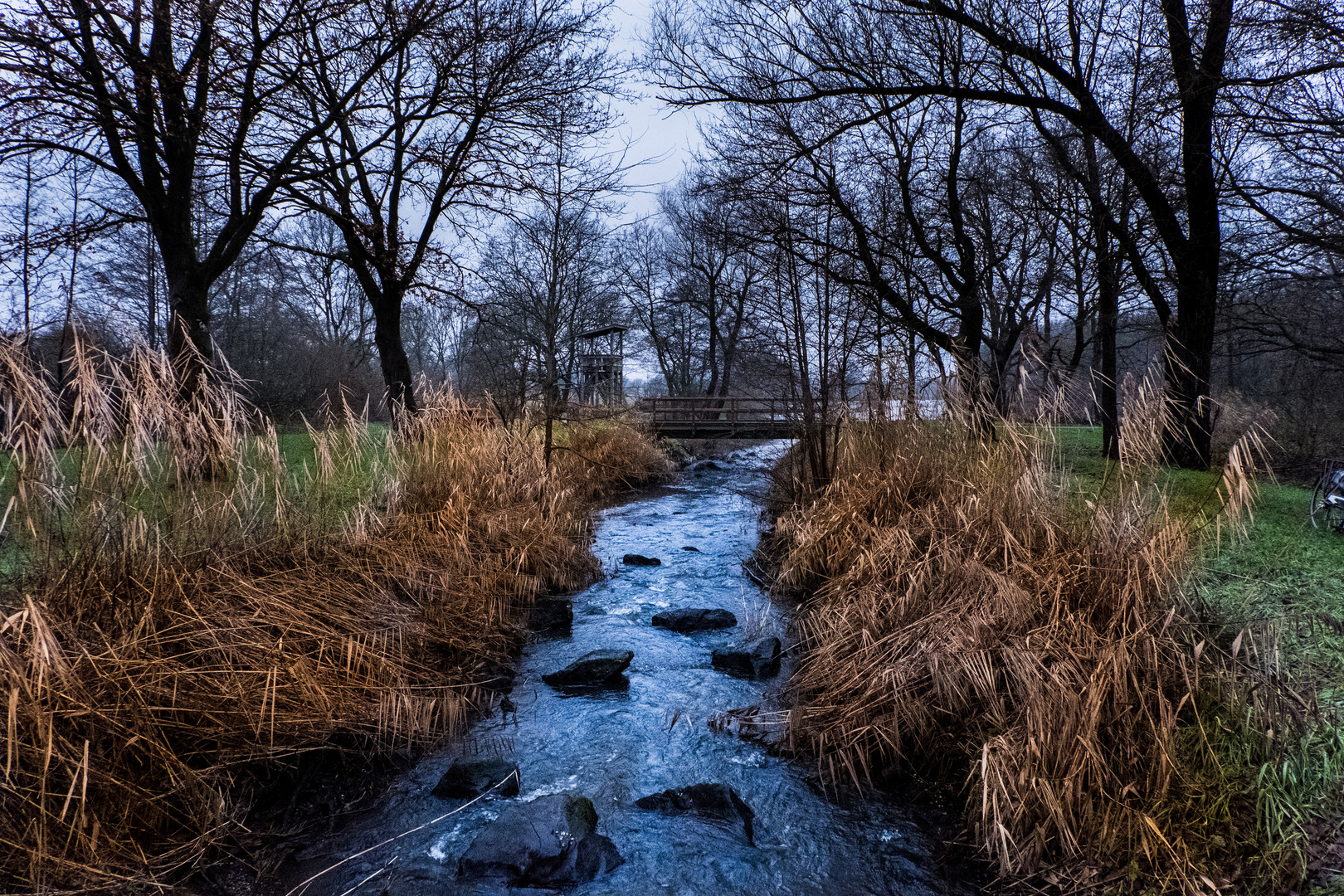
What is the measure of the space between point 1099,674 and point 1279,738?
1.99 feet

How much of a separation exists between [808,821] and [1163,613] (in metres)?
1.87

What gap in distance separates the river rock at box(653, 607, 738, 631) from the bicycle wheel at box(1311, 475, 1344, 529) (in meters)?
4.56

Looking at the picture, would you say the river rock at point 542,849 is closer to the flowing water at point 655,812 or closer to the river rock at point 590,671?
the flowing water at point 655,812

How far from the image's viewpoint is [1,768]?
7.37 ft

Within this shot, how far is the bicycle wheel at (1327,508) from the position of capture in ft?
17.3

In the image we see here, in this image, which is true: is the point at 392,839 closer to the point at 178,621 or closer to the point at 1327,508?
the point at 178,621

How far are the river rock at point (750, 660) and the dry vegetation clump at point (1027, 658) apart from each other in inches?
10.9

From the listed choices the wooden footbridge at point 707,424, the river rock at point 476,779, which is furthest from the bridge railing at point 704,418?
the river rock at point 476,779

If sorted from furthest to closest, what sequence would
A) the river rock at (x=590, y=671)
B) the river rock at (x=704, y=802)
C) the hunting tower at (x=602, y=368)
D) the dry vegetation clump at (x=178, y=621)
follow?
the hunting tower at (x=602, y=368)
the river rock at (x=590, y=671)
the river rock at (x=704, y=802)
the dry vegetation clump at (x=178, y=621)

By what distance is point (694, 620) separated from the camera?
5535 mm

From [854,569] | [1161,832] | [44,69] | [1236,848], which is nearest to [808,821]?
[1161,832]

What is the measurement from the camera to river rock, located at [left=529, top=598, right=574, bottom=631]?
5.46m

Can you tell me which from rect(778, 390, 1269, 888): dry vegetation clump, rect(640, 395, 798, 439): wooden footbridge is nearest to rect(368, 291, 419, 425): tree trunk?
rect(778, 390, 1269, 888): dry vegetation clump

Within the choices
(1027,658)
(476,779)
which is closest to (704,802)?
(476,779)
